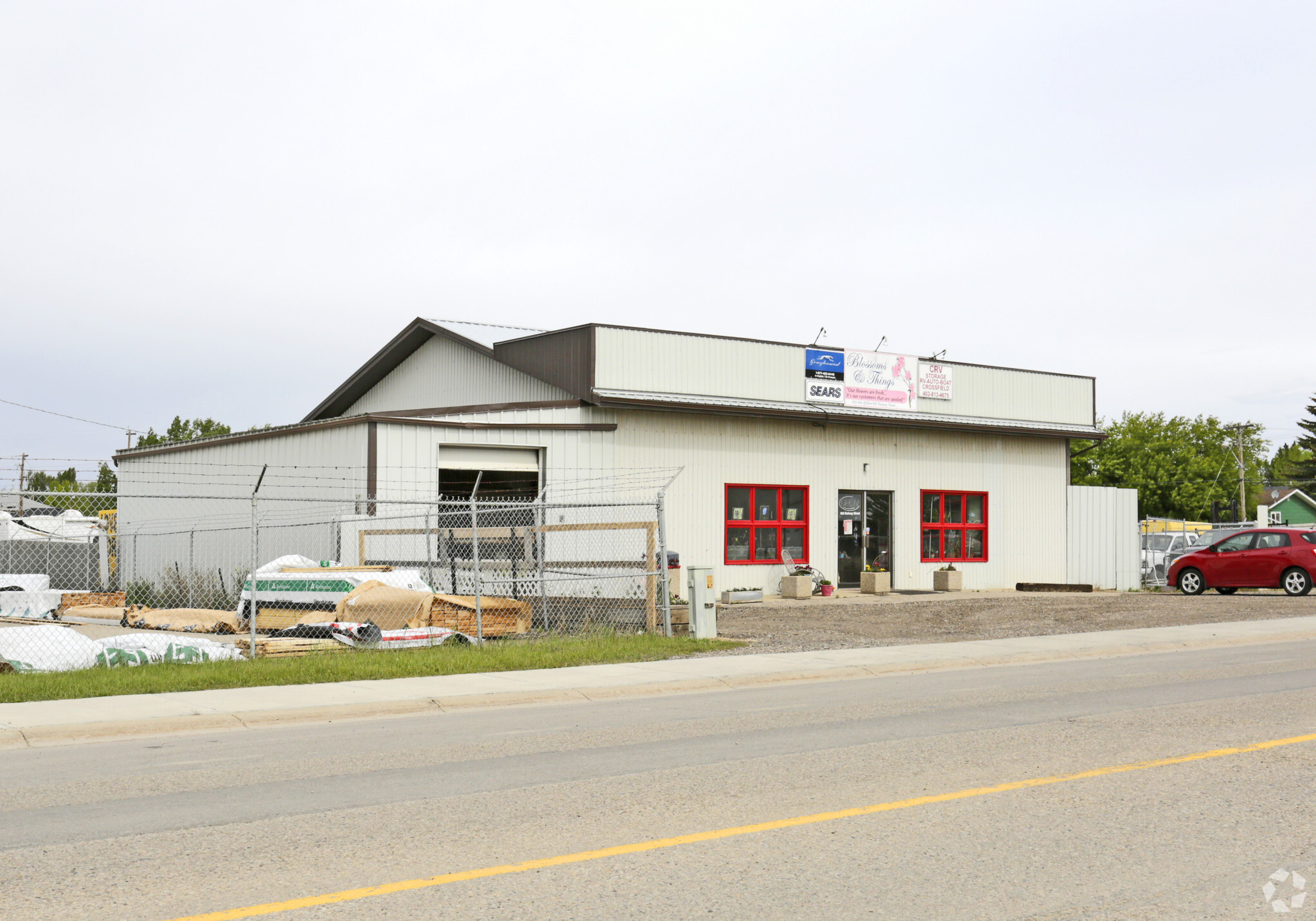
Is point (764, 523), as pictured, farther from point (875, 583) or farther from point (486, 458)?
point (486, 458)

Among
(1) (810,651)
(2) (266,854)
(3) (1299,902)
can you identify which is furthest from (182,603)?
(3) (1299,902)

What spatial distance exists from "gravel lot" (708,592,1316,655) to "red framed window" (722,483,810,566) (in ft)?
→ 5.82

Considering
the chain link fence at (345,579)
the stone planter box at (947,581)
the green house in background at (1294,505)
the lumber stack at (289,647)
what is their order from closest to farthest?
the lumber stack at (289,647)
the chain link fence at (345,579)
the stone planter box at (947,581)
the green house in background at (1294,505)

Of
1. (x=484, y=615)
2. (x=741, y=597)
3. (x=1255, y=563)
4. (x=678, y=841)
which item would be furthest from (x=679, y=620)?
(x=1255, y=563)

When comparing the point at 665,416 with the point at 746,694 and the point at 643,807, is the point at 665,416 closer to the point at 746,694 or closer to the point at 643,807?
the point at 746,694

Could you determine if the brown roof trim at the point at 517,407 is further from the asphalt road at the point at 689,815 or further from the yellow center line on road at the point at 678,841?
the yellow center line on road at the point at 678,841

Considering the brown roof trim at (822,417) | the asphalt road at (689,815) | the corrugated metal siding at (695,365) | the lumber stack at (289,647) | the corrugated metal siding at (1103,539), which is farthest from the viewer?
the corrugated metal siding at (1103,539)

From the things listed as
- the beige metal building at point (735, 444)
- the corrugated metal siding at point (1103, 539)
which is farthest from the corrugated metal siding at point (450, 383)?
the corrugated metal siding at point (1103, 539)

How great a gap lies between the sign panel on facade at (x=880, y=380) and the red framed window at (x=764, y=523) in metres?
2.94

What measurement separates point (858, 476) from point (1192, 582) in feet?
27.5

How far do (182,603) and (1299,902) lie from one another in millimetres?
23899

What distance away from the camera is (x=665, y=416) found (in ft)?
91.1

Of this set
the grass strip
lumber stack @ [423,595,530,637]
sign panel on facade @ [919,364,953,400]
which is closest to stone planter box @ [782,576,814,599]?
sign panel on facade @ [919,364,953,400]

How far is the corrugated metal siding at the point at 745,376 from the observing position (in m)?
27.3
